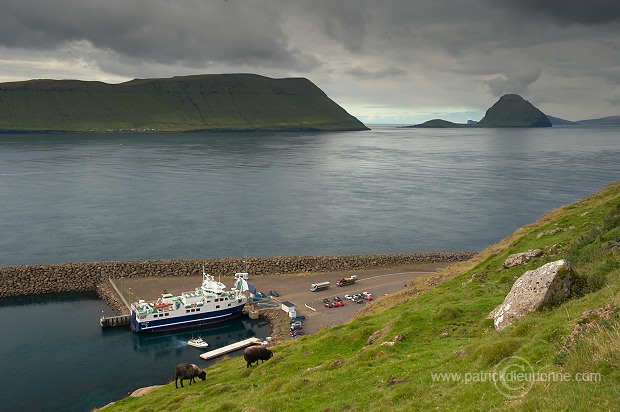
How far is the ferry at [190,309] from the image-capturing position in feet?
215

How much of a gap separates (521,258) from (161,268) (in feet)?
212

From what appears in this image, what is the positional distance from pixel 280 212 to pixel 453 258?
5619 centimetres

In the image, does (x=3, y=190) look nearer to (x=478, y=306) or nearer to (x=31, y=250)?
(x=31, y=250)

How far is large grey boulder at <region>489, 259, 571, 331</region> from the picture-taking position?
2264 cm

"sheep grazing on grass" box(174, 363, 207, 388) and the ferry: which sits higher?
"sheep grazing on grass" box(174, 363, 207, 388)

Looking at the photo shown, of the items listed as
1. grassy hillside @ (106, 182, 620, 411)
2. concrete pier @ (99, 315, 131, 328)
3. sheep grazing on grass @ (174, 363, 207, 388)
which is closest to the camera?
grassy hillside @ (106, 182, 620, 411)

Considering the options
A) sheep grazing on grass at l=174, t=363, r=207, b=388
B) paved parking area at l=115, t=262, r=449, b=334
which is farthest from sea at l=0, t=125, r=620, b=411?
sheep grazing on grass at l=174, t=363, r=207, b=388

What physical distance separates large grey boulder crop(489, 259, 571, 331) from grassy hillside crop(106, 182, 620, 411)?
57 cm

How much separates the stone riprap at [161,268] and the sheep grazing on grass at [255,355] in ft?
170

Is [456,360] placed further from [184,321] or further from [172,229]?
[172,229]

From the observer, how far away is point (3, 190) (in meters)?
158

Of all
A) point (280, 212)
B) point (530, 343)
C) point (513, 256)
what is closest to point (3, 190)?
point (280, 212)

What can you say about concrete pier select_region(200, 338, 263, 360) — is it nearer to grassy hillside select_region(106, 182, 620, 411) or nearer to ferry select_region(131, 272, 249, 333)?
ferry select_region(131, 272, 249, 333)

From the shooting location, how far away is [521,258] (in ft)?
132
